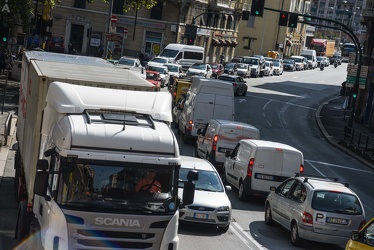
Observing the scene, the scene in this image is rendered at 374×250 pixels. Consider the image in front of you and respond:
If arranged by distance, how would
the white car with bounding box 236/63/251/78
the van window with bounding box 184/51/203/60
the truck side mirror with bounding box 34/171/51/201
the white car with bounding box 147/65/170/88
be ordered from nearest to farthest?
the truck side mirror with bounding box 34/171/51/201 → the white car with bounding box 147/65/170/88 → the van window with bounding box 184/51/203/60 → the white car with bounding box 236/63/251/78

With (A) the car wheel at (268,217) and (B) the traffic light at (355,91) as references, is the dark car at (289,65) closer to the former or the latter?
(B) the traffic light at (355,91)

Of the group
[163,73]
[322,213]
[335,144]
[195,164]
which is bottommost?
[335,144]

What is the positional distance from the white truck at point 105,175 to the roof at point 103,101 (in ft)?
0.05

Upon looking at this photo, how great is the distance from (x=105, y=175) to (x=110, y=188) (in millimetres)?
204

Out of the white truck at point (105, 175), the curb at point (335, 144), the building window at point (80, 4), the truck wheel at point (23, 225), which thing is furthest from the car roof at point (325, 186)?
the building window at point (80, 4)

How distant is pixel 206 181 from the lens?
69.7 feet

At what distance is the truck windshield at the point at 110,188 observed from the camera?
40.7ft

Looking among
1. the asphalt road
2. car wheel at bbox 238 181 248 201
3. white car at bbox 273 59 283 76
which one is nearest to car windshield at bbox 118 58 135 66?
the asphalt road

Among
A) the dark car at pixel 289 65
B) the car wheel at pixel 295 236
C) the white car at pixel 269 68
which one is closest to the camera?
the car wheel at pixel 295 236

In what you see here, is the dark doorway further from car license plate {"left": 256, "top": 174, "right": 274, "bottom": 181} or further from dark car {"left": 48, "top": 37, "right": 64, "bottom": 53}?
car license plate {"left": 256, "top": 174, "right": 274, "bottom": 181}

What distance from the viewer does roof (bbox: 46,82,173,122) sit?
1350 centimetres

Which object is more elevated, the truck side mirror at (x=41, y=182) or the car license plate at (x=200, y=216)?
A: the truck side mirror at (x=41, y=182)

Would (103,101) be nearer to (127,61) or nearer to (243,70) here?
(127,61)

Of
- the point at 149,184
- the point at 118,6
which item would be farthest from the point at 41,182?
the point at 118,6
